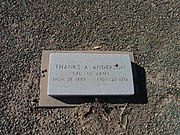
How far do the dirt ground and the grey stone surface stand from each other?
0.15 m

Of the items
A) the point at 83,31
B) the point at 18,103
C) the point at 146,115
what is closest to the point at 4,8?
the point at 83,31

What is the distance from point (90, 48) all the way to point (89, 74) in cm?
36

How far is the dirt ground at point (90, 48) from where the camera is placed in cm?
228

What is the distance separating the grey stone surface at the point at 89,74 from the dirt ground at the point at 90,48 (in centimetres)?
15

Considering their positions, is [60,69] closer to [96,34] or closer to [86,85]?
[86,85]

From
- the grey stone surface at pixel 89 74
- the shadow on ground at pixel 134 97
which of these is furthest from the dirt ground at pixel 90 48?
the grey stone surface at pixel 89 74

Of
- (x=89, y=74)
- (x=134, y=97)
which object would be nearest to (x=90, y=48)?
(x=89, y=74)

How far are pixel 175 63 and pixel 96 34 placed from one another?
0.87 m

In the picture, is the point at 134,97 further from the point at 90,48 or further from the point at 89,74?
the point at 90,48

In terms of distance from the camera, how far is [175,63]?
2.67m

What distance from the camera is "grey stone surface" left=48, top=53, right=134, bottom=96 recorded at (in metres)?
2.34

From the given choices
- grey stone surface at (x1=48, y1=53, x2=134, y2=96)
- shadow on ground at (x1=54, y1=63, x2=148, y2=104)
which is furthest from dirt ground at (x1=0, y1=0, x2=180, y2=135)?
grey stone surface at (x1=48, y1=53, x2=134, y2=96)

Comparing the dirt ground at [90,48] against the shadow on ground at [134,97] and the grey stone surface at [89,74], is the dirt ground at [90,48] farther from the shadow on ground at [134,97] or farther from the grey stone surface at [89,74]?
the grey stone surface at [89,74]

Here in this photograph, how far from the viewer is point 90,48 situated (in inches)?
105
